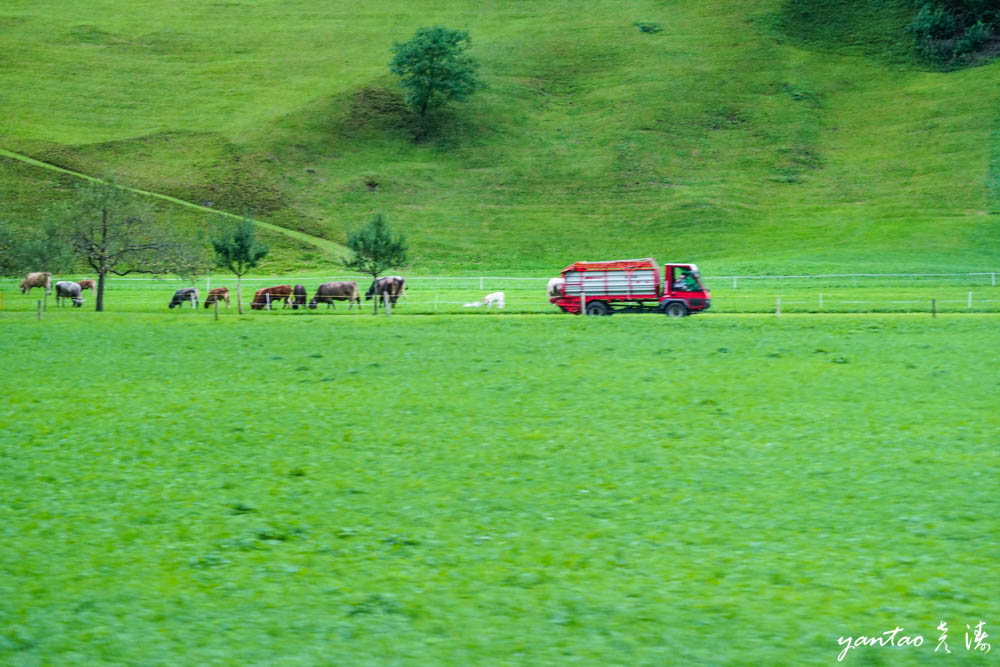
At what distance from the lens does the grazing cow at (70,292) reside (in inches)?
2205

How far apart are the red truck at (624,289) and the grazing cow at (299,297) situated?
1688 centimetres

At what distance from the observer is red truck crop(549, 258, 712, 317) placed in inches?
1673

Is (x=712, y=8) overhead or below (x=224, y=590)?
overhead

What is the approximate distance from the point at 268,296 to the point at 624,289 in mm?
20829

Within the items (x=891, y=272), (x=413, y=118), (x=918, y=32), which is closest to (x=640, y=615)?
(x=891, y=272)

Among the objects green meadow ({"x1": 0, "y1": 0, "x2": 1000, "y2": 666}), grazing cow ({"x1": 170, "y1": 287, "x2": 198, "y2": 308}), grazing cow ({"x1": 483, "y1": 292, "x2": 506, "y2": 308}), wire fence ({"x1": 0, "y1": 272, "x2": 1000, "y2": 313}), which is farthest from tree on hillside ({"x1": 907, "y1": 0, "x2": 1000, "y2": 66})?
grazing cow ({"x1": 170, "y1": 287, "x2": 198, "y2": 308})

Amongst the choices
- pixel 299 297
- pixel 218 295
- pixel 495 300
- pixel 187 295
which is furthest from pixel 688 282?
pixel 187 295

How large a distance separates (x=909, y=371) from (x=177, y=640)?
64.2 feet

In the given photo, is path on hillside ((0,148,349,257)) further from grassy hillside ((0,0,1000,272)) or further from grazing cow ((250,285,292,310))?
grazing cow ((250,285,292,310))

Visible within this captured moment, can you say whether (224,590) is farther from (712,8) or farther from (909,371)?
(712,8)

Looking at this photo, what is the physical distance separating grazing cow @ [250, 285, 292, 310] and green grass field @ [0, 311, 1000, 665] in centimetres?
2929

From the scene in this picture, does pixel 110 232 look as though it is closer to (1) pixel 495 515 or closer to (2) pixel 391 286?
(2) pixel 391 286

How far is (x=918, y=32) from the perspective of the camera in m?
134

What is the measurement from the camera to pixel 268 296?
52.5 metres
